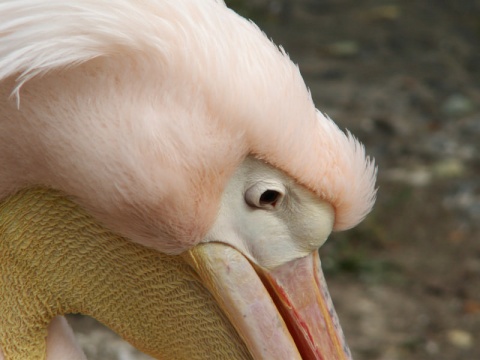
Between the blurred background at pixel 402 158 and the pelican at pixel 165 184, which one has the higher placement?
the pelican at pixel 165 184

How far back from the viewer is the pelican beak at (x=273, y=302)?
181 centimetres

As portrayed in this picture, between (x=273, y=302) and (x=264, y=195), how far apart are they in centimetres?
23

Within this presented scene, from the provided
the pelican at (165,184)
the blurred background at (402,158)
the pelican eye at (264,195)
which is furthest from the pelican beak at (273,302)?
the blurred background at (402,158)

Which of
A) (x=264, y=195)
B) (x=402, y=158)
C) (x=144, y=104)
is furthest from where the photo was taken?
(x=402, y=158)

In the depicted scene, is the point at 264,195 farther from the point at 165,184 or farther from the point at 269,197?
the point at 165,184

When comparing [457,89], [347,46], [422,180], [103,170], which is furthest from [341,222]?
[347,46]

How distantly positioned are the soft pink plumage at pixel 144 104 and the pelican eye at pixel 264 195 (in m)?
0.06

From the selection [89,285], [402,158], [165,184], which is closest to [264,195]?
[165,184]

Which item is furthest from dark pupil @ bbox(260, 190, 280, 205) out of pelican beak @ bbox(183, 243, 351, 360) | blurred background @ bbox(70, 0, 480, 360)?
blurred background @ bbox(70, 0, 480, 360)

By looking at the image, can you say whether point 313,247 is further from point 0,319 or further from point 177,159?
point 0,319

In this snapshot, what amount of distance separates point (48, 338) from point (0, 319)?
4.8 inches

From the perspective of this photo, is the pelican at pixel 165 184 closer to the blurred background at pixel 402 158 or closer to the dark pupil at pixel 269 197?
the dark pupil at pixel 269 197

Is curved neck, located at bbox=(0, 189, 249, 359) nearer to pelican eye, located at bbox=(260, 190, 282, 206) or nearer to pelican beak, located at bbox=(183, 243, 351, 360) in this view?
pelican beak, located at bbox=(183, 243, 351, 360)

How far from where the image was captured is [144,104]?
1.63 metres
